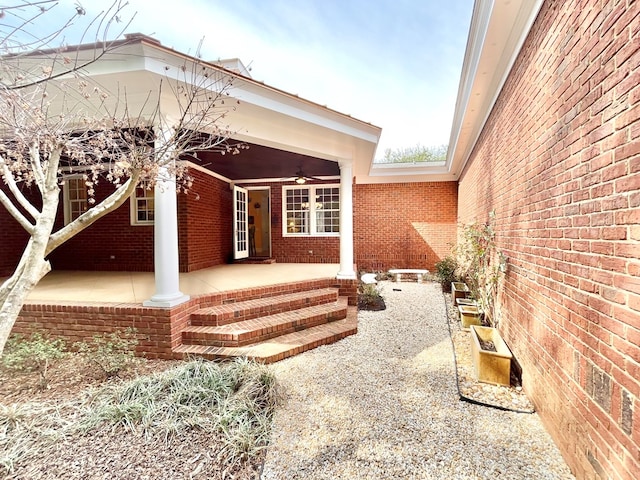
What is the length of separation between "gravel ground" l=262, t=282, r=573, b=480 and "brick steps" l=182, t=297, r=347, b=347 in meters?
0.53

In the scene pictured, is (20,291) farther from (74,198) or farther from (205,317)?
(74,198)

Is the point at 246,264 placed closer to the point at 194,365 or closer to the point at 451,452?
the point at 194,365

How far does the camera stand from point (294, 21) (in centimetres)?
475

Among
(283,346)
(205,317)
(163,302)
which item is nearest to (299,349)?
(283,346)

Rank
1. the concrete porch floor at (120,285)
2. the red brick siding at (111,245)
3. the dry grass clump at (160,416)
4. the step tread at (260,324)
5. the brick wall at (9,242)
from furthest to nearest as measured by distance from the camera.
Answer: the red brick siding at (111,245), the brick wall at (9,242), the concrete porch floor at (120,285), the step tread at (260,324), the dry grass clump at (160,416)

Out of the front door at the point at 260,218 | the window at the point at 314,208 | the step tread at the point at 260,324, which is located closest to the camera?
the step tread at the point at 260,324

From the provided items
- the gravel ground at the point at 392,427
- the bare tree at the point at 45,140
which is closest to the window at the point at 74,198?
the bare tree at the point at 45,140

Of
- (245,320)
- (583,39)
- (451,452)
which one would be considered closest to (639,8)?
(583,39)

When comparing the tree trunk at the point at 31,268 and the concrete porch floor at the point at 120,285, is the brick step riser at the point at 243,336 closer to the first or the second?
the concrete porch floor at the point at 120,285

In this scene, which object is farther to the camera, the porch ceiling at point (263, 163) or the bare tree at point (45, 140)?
the porch ceiling at point (263, 163)

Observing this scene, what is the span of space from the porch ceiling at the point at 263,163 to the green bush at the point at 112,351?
10.3ft

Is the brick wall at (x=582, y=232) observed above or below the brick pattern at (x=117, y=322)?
above

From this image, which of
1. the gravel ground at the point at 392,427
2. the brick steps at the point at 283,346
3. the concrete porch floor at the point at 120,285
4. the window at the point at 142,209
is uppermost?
the window at the point at 142,209

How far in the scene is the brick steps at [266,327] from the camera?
345 cm
